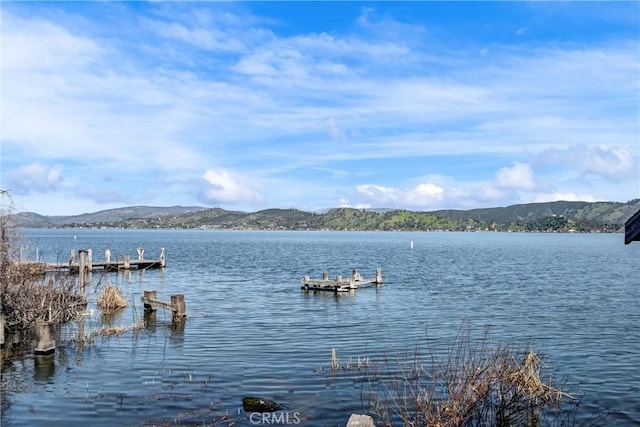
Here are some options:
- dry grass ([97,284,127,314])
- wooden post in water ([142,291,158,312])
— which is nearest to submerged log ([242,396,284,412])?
wooden post in water ([142,291,158,312])

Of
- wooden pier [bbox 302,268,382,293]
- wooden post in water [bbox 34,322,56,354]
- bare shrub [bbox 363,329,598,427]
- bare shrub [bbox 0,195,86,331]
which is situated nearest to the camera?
bare shrub [bbox 363,329,598,427]

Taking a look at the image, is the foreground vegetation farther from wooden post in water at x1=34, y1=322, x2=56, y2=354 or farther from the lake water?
wooden post in water at x1=34, y1=322, x2=56, y2=354

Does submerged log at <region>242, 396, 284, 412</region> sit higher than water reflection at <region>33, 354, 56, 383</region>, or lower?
lower

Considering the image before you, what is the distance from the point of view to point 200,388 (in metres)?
16.7

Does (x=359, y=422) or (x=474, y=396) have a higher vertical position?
(x=359, y=422)

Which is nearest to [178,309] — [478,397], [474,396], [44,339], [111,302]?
[111,302]

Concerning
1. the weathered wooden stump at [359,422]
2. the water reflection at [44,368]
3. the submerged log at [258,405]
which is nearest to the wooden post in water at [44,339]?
the water reflection at [44,368]

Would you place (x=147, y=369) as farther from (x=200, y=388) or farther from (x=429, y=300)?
(x=429, y=300)

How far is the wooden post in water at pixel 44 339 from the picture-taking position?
19.4 m

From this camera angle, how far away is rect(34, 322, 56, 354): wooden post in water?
63.8 ft

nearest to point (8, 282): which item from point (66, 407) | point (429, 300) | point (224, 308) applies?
point (66, 407)

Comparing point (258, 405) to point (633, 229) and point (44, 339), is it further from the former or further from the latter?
point (633, 229)

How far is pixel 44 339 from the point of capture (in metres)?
19.5

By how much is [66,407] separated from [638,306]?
115 ft
